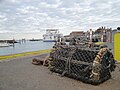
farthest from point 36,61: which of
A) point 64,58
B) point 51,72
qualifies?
point 64,58

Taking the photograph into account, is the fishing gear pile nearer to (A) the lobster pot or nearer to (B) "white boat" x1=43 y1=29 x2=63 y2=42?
(A) the lobster pot

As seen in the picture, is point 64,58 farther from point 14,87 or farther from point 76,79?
point 14,87

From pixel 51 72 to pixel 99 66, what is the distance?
3217 mm

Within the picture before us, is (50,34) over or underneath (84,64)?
over

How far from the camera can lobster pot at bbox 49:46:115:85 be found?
6977 millimetres

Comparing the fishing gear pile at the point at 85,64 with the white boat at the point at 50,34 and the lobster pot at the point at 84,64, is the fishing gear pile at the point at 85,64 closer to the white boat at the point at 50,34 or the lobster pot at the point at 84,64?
the lobster pot at the point at 84,64

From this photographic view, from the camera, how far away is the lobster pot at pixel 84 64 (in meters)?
6.98

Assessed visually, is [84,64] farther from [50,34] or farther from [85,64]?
[50,34]

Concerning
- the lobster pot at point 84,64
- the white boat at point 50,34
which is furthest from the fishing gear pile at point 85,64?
the white boat at point 50,34


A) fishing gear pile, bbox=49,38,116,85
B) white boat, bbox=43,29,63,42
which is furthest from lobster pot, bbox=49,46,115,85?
white boat, bbox=43,29,63,42

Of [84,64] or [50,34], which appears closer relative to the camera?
[84,64]

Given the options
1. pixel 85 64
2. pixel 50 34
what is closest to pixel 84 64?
pixel 85 64

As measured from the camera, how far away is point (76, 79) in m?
A: 7.67

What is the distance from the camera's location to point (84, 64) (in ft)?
24.7
